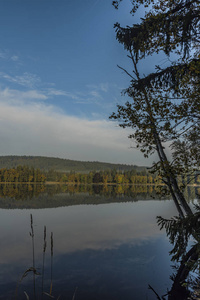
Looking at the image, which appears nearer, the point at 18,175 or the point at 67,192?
the point at 67,192

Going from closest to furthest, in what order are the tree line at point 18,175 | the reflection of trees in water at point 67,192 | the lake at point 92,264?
1. the lake at point 92,264
2. the reflection of trees in water at point 67,192
3. the tree line at point 18,175

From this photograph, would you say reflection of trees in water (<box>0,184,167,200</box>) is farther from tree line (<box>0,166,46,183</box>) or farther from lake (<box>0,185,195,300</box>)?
tree line (<box>0,166,46,183</box>)

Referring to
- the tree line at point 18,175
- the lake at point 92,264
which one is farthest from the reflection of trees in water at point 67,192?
the tree line at point 18,175

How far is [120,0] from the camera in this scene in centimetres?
673

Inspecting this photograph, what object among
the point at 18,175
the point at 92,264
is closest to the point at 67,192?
the point at 92,264

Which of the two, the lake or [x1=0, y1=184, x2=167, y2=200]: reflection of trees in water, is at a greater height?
the lake

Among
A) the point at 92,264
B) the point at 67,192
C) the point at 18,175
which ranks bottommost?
the point at 67,192

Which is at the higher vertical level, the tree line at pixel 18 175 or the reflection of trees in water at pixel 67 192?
the tree line at pixel 18 175

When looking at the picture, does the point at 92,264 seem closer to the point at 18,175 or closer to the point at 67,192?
the point at 67,192

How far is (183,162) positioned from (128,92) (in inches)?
167

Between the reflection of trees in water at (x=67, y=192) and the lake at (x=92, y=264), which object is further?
the reflection of trees in water at (x=67, y=192)

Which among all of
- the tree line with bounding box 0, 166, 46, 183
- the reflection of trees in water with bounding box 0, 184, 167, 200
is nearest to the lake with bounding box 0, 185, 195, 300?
the reflection of trees in water with bounding box 0, 184, 167, 200

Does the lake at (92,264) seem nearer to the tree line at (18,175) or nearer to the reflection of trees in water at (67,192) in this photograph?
the reflection of trees in water at (67,192)

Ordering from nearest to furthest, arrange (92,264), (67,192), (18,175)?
(92,264), (67,192), (18,175)
